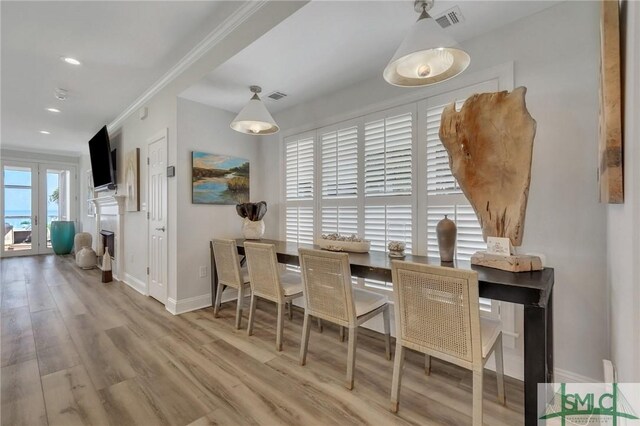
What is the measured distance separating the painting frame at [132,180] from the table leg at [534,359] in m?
4.52

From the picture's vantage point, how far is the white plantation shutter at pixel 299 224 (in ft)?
10.6

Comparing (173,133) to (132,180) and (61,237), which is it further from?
(61,237)

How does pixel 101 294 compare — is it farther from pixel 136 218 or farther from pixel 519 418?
pixel 519 418

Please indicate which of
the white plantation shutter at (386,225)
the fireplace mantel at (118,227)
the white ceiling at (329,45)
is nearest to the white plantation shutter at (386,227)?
the white plantation shutter at (386,225)

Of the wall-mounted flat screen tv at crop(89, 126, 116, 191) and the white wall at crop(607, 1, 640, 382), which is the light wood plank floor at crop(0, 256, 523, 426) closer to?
the white wall at crop(607, 1, 640, 382)

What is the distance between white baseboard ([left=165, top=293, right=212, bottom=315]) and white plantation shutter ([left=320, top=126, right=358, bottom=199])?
6.15 ft

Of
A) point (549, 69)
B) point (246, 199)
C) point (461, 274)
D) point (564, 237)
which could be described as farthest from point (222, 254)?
point (549, 69)

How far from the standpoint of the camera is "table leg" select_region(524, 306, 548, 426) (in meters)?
1.21

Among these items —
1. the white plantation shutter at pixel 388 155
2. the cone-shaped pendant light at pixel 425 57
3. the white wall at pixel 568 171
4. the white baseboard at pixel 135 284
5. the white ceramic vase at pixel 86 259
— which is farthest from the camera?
the white ceramic vase at pixel 86 259

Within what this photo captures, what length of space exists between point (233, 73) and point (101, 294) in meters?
3.44

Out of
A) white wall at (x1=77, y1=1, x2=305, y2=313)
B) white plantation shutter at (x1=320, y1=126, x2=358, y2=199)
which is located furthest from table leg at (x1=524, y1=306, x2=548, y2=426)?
white wall at (x1=77, y1=1, x2=305, y2=313)

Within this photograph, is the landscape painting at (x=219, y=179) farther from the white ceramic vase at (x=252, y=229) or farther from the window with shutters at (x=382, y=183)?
the window with shutters at (x=382, y=183)

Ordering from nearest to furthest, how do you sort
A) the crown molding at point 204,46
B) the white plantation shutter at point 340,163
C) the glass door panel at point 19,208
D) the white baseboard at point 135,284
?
the crown molding at point 204,46
the white plantation shutter at point 340,163
the white baseboard at point 135,284
the glass door panel at point 19,208

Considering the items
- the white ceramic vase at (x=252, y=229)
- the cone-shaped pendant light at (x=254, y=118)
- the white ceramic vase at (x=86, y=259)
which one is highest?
the cone-shaped pendant light at (x=254, y=118)
